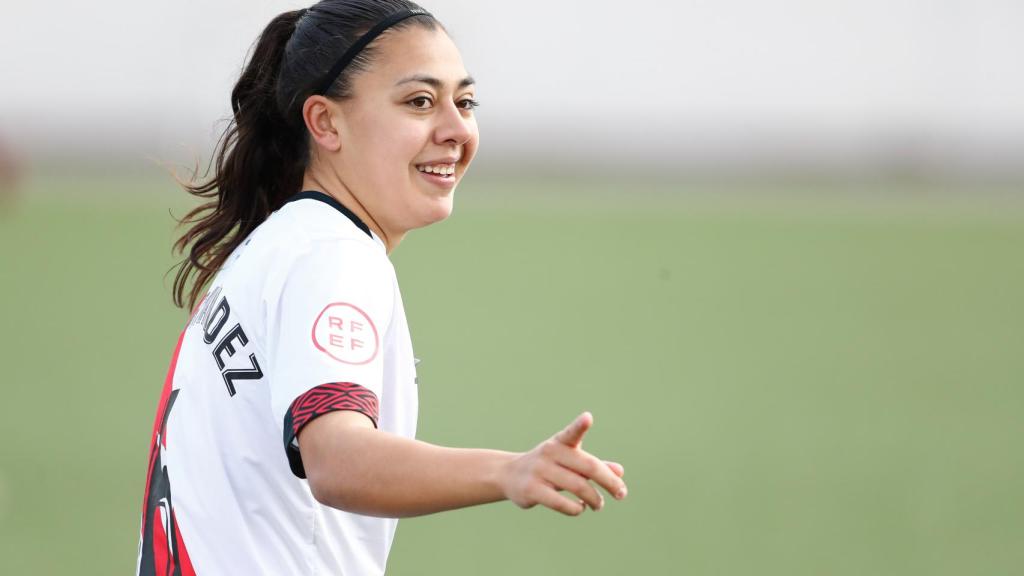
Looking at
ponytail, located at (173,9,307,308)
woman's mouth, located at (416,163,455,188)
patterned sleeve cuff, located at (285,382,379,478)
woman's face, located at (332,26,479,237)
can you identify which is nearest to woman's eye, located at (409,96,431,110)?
woman's face, located at (332,26,479,237)

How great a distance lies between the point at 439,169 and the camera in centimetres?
268

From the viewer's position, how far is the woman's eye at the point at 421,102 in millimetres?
2609

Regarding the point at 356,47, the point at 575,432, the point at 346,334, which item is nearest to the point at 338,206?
the point at 356,47

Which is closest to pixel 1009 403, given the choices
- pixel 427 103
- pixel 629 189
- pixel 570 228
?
pixel 427 103

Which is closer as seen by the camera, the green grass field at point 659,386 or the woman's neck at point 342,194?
the woman's neck at point 342,194

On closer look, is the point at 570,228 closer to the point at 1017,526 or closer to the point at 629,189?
the point at 629,189

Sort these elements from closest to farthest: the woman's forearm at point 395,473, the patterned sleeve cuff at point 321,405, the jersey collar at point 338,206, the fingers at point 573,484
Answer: the fingers at point 573,484 < the woman's forearm at point 395,473 < the patterned sleeve cuff at point 321,405 < the jersey collar at point 338,206

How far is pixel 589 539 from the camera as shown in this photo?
6.16 metres

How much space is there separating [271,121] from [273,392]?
101 centimetres

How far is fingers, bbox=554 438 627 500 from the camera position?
1807 mm

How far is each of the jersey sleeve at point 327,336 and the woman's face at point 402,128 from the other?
38cm

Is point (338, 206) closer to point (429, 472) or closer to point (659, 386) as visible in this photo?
point (429, 472)

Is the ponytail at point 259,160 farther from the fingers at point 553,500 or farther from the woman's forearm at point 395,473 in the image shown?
the fingers at point 553,500

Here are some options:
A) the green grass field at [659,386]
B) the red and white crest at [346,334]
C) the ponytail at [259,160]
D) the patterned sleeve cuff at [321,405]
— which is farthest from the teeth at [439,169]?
the green grass field at [659,386]
